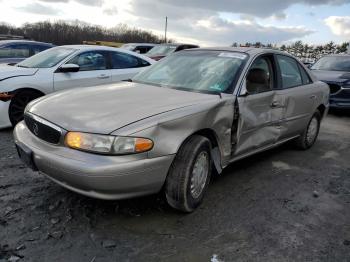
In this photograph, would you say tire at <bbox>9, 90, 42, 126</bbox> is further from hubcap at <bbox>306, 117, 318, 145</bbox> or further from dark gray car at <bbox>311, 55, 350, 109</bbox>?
dark gray car at <bbox>311, 55, 350, 109</bbox>

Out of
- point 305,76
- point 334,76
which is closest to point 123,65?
point 305,76

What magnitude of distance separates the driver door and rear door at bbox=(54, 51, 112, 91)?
330cm

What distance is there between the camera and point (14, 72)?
6.02 meters

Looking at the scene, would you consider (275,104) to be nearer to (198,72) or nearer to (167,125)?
(198,72)

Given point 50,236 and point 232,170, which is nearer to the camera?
point 50,236

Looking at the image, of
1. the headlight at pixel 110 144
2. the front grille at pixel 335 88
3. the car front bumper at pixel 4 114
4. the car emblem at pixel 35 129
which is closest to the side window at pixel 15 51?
the car front bumper at pixel 4 114

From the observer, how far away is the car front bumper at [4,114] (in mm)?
5730

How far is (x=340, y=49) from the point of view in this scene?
2344 centimetres

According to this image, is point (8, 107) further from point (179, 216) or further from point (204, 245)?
point (204, 245)

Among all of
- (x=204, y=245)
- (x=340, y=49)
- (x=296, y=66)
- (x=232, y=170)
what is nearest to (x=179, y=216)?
(x=204, y=245)

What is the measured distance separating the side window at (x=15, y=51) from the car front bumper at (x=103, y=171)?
6480mm

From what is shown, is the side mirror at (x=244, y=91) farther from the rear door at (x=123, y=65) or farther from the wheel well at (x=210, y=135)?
the rear door at (x=123, y=65)

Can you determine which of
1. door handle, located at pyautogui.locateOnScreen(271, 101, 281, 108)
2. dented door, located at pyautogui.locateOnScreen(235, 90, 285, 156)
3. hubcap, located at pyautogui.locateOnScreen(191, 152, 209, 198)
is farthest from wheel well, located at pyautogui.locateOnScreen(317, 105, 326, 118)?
hubcap, located at pyautogui.locateOnScreen(191, 152, 209, 198)

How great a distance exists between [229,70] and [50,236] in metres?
2.41
